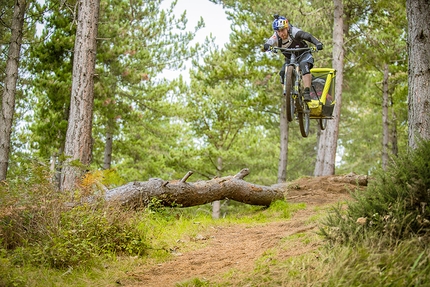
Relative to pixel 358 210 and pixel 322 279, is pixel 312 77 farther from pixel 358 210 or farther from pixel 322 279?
pixel 322 279

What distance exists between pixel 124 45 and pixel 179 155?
5.58 meters

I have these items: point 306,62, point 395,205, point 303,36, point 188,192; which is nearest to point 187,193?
point 188,192

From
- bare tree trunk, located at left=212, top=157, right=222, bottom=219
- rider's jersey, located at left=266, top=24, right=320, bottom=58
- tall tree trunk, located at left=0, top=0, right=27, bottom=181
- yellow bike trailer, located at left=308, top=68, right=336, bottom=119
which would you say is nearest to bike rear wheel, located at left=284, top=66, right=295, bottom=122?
rider's jersey, located at left=266, top=24, right=320, bottom=58

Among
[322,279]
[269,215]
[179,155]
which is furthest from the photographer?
[179,155]

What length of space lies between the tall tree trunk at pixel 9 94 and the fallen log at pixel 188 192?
630 centimetres

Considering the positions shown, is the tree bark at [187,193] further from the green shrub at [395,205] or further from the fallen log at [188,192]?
the green shrub at [395,205]

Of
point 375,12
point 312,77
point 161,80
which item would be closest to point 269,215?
point 312,77

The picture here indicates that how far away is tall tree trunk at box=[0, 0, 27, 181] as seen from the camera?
42.9 feet

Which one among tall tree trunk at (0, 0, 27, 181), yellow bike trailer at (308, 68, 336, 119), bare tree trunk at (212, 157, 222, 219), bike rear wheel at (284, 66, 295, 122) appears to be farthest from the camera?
bare tree trunk at (212, 157, 222, 219)

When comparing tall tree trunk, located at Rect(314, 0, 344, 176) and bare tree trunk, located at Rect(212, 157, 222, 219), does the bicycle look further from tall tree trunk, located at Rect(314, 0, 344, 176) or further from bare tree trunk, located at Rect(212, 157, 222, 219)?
bare tree trunk, located at Rect(212, 157, 222, 219)

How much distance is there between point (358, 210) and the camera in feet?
15.3

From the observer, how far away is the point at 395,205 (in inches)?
167

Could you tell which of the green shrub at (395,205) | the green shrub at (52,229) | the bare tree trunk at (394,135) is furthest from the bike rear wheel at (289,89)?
the bare tree trunk at (394,135)

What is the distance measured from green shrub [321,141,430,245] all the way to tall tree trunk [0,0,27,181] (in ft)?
34.9
